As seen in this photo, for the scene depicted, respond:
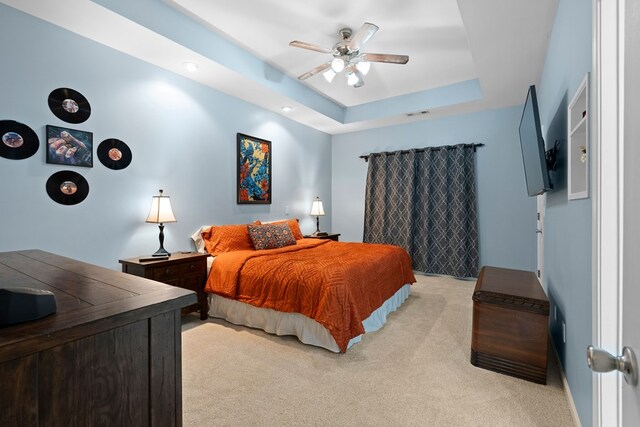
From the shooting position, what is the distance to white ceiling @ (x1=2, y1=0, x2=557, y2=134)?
2.39 m

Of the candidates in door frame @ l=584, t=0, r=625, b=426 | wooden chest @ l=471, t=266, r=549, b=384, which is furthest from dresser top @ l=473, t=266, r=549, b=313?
door frame @ l=584, t=0, r=625, b=426

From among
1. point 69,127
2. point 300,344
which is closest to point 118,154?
point 69,127

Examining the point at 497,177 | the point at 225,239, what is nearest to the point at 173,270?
the point at 225,239

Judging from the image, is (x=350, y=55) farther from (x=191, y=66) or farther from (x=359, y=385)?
(x=359, y=385)

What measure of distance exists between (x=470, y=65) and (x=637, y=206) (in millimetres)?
3982

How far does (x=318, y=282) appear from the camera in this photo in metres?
2.43

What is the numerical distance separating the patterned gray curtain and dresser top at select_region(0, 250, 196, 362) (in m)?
4.61

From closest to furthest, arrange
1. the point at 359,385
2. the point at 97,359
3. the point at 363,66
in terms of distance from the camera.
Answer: the point at 97,359 < the point at 359,385 < the point at 363,66

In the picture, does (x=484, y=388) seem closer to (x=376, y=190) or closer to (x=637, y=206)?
(x=637, y=206)

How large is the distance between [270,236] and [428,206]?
2785 mm

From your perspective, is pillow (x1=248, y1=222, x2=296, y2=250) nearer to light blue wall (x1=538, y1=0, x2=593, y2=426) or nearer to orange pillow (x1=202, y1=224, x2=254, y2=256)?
orange pillow (x1=202, y1=224, x2=254, y2=256)

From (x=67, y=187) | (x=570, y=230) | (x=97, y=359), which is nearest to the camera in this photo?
(x=97, y=359)

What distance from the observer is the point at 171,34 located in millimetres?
2701

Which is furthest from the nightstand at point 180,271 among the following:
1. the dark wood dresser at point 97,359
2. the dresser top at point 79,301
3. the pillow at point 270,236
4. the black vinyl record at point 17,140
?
the dark wood dresser at point 97,359
